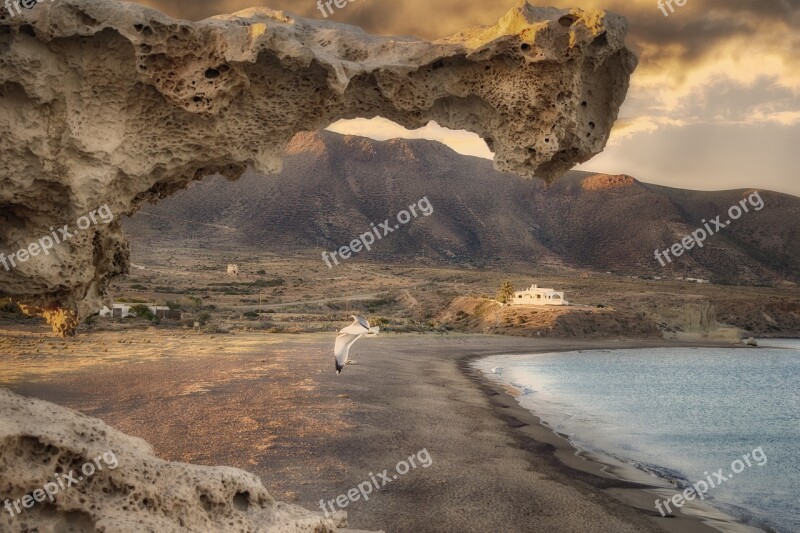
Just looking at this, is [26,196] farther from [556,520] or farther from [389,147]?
[389,147]

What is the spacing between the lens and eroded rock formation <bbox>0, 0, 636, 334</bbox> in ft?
19.6

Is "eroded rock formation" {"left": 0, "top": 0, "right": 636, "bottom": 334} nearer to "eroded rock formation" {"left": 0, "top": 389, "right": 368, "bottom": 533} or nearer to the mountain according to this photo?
Result: "eroded rock formation" {"left": 0, "top": 389, "right": 368, "bottom": 533}

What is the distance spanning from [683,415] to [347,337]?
55.4 ft

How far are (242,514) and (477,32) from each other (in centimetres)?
524

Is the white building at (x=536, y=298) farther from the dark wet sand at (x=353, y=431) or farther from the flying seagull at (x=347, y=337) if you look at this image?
the flying seagull at (x=347, y=337)

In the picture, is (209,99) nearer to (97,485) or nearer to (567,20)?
(97,485)

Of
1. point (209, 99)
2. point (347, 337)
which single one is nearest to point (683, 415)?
point (347, 337)

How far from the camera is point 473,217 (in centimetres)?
12569

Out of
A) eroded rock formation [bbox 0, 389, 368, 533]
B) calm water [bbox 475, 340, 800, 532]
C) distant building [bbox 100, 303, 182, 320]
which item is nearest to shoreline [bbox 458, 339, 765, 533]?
calm water [bbox 475, 340, 800, 532]

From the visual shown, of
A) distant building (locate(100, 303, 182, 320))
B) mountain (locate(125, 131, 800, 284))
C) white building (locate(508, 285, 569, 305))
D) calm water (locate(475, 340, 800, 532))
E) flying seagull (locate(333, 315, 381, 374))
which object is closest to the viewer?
flying seagull (locate(333, 315, 381, 374))

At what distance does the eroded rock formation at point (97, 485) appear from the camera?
457cm

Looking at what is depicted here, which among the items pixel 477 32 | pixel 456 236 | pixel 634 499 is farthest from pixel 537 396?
pixel 456 236

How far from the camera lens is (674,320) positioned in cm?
7262

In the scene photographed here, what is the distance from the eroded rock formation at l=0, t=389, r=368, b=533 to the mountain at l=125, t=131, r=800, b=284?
96013mm
